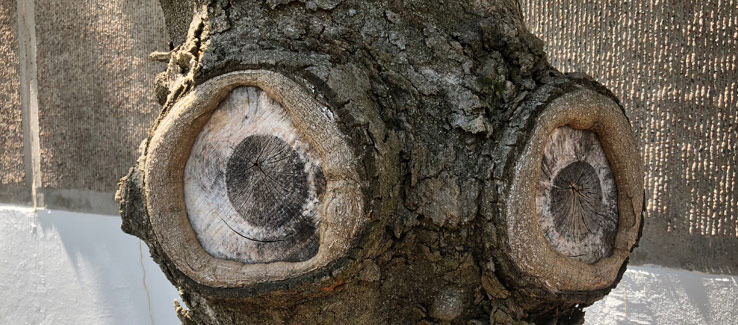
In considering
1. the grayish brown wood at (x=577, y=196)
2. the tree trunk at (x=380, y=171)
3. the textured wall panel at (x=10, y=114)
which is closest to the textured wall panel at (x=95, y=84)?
the textured wall panel at (x=10, y=114)

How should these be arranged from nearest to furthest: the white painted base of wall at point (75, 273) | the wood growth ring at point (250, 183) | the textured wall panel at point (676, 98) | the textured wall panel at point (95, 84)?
the wood growth ring at point (250, 183), the textured wall panel at point (676, 98), the textured wall panel at point (95, 84), the white painted base of wall at point (75, 273)

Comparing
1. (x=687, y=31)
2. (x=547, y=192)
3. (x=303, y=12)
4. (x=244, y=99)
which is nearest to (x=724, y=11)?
(x=687, y=31)

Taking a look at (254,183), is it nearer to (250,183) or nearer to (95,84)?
(250,183)

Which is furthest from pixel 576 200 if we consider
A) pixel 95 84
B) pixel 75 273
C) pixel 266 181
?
pixel 75 273

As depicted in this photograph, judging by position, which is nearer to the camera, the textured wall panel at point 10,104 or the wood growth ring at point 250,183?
the wood growth ring at point 250,183

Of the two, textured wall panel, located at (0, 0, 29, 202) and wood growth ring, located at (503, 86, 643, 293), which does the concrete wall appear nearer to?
textured wall panel, located at (0, 0, 29, 202)

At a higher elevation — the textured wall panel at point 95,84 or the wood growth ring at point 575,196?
the textured wall panel at point 95,84

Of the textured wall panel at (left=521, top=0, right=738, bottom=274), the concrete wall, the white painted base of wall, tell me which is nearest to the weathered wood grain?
the textured wall panel at (left=521, top=0, right=738, bottom=274)

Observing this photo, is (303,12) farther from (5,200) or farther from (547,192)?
(5,200)

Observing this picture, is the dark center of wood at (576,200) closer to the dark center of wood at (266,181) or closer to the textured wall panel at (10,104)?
the dark center of wood at (266,181)
